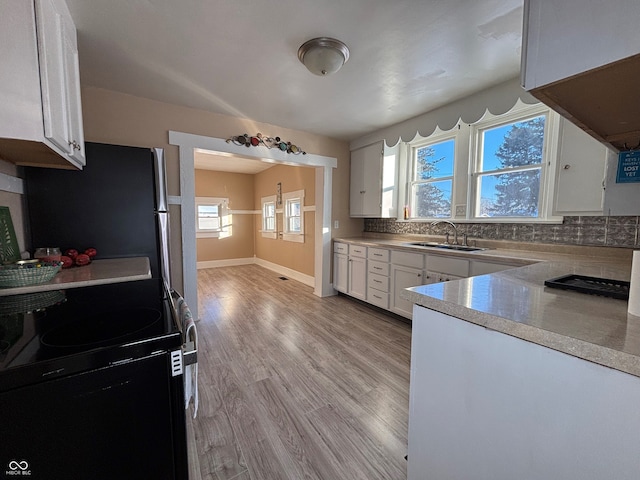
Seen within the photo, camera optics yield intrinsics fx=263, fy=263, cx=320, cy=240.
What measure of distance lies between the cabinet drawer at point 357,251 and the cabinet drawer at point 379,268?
16 cm

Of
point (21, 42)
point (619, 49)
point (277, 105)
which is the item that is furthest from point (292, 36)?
point (619, 49)

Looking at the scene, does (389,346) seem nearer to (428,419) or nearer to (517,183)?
(428,419)

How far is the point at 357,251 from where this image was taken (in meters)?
3.63

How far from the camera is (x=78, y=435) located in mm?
694

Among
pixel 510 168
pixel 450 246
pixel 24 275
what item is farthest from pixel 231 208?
pixel 510 168

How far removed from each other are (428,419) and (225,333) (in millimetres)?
2314

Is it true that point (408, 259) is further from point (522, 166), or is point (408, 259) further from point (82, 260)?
point (82, 260)

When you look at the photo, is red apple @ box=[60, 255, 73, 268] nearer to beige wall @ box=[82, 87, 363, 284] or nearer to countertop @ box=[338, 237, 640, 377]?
beige wall @ box=[82, 87, 363, 284]

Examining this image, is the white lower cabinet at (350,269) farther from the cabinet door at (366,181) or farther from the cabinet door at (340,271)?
the cabinet door at (366,181)

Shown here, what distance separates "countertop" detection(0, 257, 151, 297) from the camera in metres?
1.26

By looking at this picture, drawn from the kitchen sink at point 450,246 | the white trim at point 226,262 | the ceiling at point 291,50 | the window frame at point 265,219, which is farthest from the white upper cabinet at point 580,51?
the white trim at point 226,262

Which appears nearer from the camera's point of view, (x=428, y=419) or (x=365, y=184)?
(x=428, y=419)

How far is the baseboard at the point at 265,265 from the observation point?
4961 mm

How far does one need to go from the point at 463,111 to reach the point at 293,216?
3.51 metres
